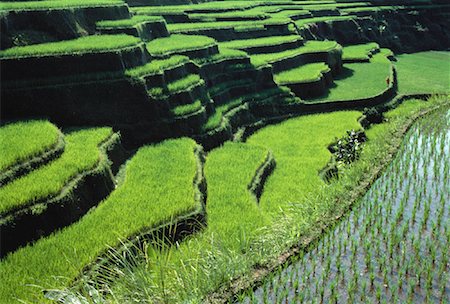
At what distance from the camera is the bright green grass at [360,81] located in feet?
60.3

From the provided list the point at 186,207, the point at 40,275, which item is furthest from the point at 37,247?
the point at 186,207

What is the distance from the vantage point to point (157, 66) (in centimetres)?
1305

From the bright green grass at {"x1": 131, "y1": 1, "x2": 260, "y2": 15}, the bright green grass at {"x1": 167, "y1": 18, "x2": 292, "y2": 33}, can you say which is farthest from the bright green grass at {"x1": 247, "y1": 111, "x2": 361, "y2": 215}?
the bright green grass at {"x1": 131, "y1": 1, "x2": 260, "y2": 15}

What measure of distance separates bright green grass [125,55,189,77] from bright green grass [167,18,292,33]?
17.4 feet

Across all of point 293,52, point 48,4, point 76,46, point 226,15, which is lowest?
point 293,52

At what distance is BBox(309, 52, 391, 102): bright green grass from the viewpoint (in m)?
18.4

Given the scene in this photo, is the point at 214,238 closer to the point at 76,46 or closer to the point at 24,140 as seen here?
the point at 24,140

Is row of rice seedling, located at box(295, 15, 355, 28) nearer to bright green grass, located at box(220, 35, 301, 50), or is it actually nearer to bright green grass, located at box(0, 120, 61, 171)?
bright green grass, located at box(220, 35, 301, 50)

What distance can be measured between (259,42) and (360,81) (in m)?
4.41

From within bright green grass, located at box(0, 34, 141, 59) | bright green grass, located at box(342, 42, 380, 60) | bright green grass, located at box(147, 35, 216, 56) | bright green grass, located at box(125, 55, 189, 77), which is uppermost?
bright green grass, located at box(0, 34, 141, 59)

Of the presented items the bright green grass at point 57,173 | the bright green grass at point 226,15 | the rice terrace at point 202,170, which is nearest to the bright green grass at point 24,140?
the rice terrace at point 202,170

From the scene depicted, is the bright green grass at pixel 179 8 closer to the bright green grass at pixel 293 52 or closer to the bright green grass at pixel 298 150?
the bright green grass at pixel 293 52

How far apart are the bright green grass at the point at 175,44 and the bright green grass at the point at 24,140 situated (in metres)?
5.27

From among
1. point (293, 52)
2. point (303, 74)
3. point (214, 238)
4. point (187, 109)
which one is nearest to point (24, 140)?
point (214, 238)
